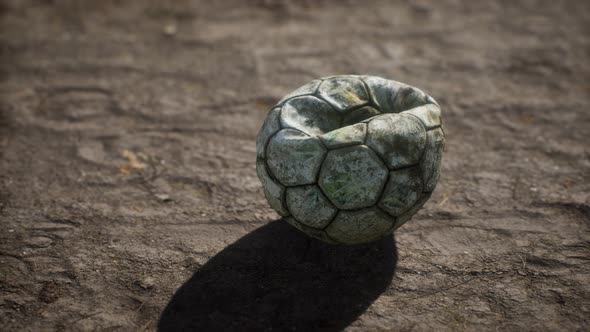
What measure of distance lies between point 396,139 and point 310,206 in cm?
54

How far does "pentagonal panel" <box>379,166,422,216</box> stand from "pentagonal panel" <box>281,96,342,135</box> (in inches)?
17.7

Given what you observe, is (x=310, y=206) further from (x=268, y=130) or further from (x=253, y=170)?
(x=253, y=170)

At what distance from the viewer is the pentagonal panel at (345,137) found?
3.01 m

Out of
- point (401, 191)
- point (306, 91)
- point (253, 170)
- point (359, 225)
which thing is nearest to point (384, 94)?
point (306, 91)

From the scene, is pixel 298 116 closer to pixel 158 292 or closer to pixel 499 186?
pixel 158 292

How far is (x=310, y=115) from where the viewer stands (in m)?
3.23

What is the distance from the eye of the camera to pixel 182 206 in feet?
12.7

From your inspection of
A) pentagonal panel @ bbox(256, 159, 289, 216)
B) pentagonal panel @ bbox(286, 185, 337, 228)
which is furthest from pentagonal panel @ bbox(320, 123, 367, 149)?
pentagonal panel @ bbox(256, 159, 289, 216)

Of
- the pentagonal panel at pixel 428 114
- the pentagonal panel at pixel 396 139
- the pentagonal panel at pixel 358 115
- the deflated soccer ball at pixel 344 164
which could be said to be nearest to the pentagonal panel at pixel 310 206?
the deflated soccer ball at pixel 344 164

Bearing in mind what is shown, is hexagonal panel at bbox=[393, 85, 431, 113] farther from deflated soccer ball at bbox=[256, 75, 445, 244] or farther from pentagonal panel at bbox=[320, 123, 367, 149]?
pentagonal panel at bbox=[320, 123, 367, 149]

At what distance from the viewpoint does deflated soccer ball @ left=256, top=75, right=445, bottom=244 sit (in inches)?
118

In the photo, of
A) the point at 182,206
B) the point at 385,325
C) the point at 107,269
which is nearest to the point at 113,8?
the point at 182,206

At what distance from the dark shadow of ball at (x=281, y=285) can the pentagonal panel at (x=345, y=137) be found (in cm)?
74

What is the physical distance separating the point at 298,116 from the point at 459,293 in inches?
49.0
